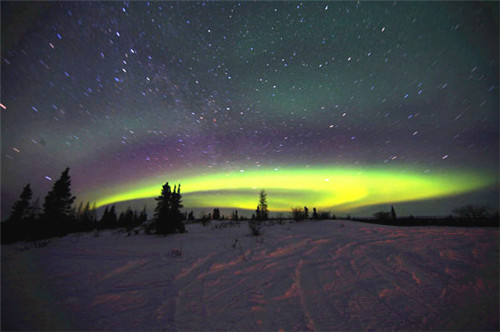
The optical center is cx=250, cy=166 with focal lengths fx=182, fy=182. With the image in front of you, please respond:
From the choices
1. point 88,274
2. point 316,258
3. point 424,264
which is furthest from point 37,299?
point 424,264

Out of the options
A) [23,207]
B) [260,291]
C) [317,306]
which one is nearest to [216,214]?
[23,207]

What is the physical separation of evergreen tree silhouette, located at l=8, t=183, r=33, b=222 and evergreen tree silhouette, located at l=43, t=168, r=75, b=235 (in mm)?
15517

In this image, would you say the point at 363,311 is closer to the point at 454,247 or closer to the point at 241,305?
the point at 241,305

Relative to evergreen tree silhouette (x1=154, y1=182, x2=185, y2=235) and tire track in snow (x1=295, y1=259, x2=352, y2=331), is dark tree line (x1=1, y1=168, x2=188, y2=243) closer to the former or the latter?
evergreen tree silhouette (x1=154, y1=182, x2=185, y2=235)

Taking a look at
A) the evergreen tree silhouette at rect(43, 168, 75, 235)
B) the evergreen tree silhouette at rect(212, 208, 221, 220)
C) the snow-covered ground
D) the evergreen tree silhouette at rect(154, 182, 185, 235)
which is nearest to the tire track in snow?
the snow-covered ground

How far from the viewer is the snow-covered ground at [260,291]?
2.90 m

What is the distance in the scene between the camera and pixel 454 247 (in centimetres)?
684

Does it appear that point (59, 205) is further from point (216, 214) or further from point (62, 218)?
point (216, 214)

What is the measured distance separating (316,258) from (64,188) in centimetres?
3385

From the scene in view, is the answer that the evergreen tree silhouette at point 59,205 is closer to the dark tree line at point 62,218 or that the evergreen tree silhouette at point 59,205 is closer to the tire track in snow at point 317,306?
the dark tree line at point 62,218

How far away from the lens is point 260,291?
3834mm

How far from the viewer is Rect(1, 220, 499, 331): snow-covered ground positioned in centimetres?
290

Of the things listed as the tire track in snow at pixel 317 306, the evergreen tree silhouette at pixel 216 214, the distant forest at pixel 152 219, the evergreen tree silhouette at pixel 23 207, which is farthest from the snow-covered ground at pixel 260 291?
the evergreen tree silhouette at pixel 216 214

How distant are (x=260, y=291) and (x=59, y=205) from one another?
3238 centimetres
